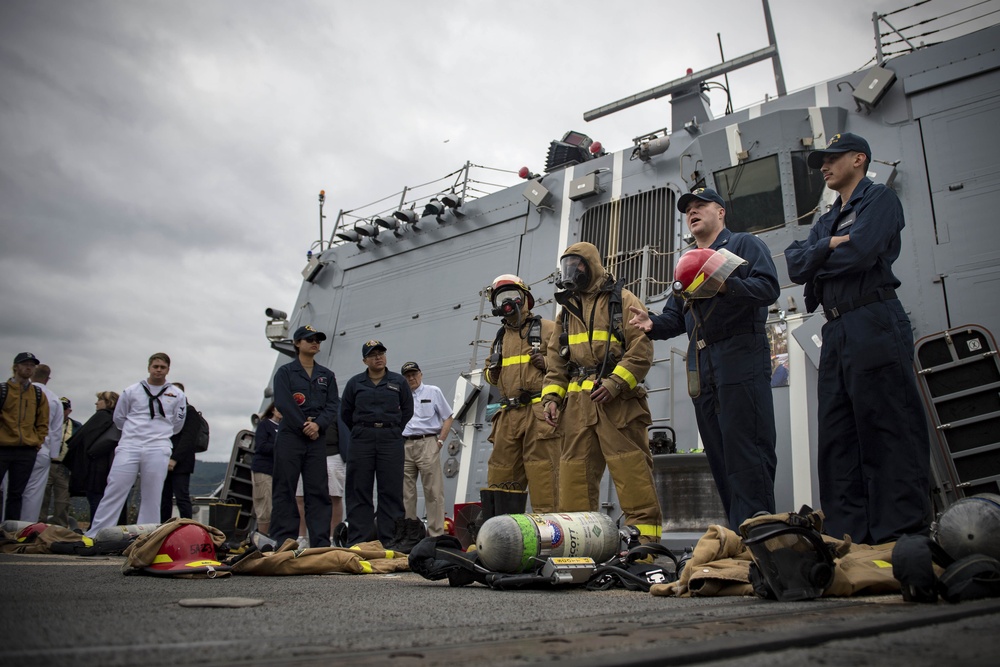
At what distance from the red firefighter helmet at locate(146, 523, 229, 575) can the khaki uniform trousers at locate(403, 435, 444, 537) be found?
2.87 meters

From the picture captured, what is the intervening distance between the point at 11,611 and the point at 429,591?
54.4 inches

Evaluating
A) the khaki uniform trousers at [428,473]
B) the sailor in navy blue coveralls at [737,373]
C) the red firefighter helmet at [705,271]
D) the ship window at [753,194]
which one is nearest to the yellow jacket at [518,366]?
the sailor in navy blue coveralls at [737,373]

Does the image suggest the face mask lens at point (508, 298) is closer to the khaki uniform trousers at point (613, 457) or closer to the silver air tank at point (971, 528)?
the khaki uniform trousers at point (613, 457)

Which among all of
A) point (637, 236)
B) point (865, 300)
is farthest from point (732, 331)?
point (637, 236)

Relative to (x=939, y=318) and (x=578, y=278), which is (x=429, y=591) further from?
(x=939, y=318)

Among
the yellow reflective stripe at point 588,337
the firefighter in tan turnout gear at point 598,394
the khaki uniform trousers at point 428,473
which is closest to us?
the firefighter in tan turnout gear at point 598,394

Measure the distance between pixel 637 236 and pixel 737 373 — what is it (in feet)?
12.5

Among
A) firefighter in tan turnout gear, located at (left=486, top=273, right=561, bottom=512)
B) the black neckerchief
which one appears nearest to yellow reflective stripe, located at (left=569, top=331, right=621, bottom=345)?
firefighter in tan turnout gear, located at (left=486, top=273, right=561, bottom=512)

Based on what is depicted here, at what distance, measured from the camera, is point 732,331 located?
346 centimetres

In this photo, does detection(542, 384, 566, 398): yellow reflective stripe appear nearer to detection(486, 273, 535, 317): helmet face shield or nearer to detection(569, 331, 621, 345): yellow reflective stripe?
detection(569, 331, 621, 345): yellow reflective stripe

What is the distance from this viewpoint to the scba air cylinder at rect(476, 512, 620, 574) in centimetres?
294

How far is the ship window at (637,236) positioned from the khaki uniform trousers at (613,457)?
2.65 meters

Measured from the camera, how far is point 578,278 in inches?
167

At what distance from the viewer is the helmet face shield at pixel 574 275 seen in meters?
4.24
